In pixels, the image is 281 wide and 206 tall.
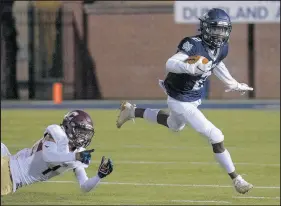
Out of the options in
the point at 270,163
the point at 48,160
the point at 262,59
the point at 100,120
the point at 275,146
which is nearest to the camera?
the point at 48,160

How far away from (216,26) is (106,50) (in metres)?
31.7

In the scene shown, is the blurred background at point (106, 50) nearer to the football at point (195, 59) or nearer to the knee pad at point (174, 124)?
the knee pad at point (174, 124)

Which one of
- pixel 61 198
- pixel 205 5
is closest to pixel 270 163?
pixel 61 198

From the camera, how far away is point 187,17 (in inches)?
1510

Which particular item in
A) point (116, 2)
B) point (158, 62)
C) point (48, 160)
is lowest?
point (158, 62)

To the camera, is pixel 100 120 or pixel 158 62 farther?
pixel 158 62

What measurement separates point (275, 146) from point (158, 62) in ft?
56.4

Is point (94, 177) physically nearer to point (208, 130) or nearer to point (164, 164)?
point (208, 130)

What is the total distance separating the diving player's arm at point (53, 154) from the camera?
910cm

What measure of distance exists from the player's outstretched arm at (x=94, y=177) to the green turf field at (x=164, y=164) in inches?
240

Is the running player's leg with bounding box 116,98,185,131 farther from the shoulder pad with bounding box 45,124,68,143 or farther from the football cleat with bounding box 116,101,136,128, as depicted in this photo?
the shoulder pad with bounding box 45,124,68,143

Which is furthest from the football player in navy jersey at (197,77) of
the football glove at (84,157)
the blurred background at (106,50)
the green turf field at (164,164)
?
the blurred background at (106,50)

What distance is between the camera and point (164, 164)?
21.0 metres

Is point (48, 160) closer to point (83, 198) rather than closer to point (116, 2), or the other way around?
point (83, 198)
